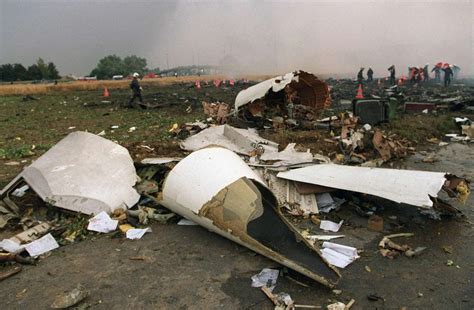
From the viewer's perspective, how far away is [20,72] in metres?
67.8

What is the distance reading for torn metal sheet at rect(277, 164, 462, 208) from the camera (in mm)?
4438

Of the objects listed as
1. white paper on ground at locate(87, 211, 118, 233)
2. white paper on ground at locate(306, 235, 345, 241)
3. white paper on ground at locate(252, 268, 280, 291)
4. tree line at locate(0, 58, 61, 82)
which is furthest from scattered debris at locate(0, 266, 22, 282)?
tree line at locate(0, 58, 61, 82)

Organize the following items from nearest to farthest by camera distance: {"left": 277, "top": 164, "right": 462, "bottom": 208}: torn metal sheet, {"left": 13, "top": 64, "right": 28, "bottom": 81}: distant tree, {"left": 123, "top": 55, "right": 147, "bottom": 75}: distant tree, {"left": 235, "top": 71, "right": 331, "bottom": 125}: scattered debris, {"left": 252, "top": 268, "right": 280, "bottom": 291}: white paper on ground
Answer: {"left": 252, "top": 268, "right": 280, "bottom": 291}: white paper on ground, {"left": 277, "top": 164, "right": 462, "bottom": 208}: torn metal sheet, {"left": 235, "top": 71, "right": 331, "bottom": 125}: scattered debris, {"left": 13, "top": 64, "right": 28, "bottom": 81}: distant tree, {"left": 123, "top": 55, "right": 147, "bottom": 75}: distant tree

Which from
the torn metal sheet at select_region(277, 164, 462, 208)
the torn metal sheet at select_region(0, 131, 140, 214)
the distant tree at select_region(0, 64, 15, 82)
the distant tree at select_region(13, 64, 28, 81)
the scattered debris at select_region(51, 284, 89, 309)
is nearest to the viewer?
the scattered debris at select_region(51, 284, 89, 309)

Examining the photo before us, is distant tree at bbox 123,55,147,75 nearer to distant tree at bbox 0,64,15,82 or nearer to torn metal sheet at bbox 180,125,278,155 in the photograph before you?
distant tree at bbox 0,64,15,82

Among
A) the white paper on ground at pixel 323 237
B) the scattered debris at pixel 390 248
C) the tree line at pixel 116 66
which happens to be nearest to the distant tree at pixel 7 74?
the tree line at pixel 116 66

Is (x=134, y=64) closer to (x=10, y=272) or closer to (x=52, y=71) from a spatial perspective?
(x=52, y=71)

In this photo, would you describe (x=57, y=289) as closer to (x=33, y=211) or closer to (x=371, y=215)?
(x=33, y=211)

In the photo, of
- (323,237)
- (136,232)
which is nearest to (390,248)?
(323,237)

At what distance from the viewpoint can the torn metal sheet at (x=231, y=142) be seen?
7.55 m

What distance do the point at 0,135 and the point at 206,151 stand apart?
33.5ft

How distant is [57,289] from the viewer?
357 cm

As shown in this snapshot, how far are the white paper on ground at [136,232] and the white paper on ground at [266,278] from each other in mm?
1765

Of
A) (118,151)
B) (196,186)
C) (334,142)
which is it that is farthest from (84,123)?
(196,186)
